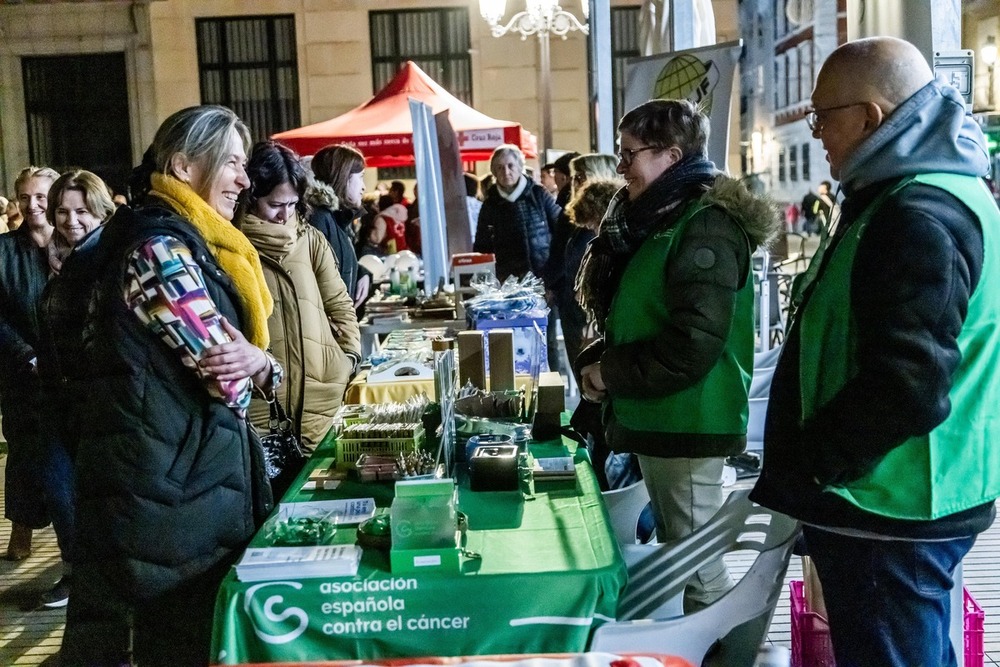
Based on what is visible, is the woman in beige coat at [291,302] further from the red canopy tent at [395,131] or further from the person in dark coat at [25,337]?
the red canopy tent at [395,131]

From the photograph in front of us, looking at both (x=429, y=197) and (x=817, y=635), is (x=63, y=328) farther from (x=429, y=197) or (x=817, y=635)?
(x=429, y=197)

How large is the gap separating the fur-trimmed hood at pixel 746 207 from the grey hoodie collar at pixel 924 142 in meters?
0.77

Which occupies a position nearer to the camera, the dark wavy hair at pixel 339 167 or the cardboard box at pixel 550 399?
the cardboard box at pixel 550 399

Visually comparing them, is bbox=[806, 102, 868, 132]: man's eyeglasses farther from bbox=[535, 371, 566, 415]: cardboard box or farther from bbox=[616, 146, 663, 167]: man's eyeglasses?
bbox=[535, 371, 566, 415]: cardboard box

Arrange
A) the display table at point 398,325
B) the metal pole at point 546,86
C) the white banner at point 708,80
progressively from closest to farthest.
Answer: the white banner at point 708,80 → the display table at point 398,325 → the metal pole at point 546,86

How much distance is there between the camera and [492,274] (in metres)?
6.07

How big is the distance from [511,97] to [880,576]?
652 inches

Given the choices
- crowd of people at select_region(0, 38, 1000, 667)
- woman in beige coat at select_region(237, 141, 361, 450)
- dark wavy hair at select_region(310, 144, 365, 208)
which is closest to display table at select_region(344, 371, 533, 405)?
woman in beige coat at select_region(237, 141, 361, 450)

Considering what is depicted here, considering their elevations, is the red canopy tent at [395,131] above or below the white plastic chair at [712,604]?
above

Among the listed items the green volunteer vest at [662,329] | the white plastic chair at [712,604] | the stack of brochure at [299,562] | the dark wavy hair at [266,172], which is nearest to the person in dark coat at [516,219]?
the dark wavy hair at [266,172]

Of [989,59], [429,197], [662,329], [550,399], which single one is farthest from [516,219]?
[989,59]

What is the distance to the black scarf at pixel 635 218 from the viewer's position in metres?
3.03

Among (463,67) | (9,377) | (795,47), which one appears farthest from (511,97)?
(795,47)

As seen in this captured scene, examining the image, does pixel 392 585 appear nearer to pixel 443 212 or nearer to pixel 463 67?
pixel 443 212
